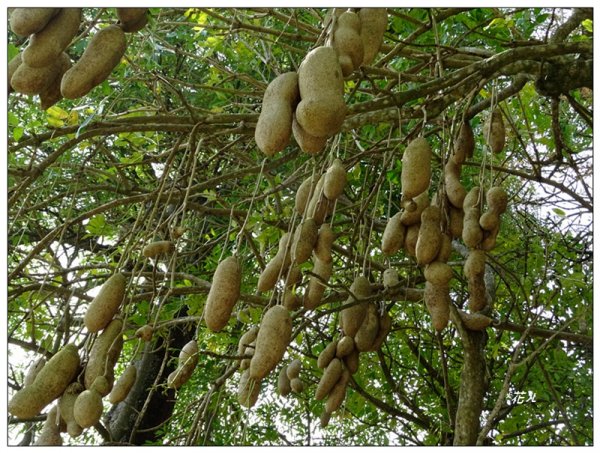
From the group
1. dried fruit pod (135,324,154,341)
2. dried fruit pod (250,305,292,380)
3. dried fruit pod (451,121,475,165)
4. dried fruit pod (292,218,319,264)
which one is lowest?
dried fruit pod (250,305,292,380)

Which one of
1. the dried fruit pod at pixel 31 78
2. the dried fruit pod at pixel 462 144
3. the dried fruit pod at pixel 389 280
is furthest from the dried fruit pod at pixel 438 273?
the dried fruit pod at pixel 31 78

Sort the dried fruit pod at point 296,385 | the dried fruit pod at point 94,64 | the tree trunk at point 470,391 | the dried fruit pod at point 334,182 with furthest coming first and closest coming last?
the tree trunk at point 470,391, the dried fruit pod at point 296,385, the dried fruit pod at point 334,182, the dried fruit pod at point 94,64

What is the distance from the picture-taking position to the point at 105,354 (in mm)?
1004

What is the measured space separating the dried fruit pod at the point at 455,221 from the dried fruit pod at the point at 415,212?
0.22 feet

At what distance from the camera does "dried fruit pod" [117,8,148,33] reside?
3.05 feet

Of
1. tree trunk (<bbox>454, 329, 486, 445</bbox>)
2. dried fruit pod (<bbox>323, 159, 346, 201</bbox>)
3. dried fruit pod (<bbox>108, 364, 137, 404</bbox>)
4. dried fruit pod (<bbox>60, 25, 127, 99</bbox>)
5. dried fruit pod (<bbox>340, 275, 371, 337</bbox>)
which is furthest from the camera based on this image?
tree trunk (<bbox>454, 329, 486, 445</bbox>)

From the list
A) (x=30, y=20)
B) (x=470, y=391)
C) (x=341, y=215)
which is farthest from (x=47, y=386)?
(x=341, y=215)

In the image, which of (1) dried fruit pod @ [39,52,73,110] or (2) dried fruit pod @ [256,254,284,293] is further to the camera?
(2) dried fruit pod @ [256,254,284,293]

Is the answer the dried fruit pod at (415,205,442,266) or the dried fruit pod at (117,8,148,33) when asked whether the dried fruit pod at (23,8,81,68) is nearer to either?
the dried fruit pod at (117,8,148,33)

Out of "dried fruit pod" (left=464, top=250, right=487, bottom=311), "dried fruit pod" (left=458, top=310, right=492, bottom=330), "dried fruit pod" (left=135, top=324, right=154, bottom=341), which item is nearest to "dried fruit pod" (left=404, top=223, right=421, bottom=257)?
"dried fruit pod" (left=464, top=250, right=487, bottom=311)

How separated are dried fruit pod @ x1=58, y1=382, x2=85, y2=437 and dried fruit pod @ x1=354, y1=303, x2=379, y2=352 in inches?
24.3

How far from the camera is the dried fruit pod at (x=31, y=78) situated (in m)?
0.85

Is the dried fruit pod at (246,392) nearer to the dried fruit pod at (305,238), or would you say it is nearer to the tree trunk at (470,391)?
the dried fruit pod at (305,238)

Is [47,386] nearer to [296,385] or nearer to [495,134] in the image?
[296,385]
